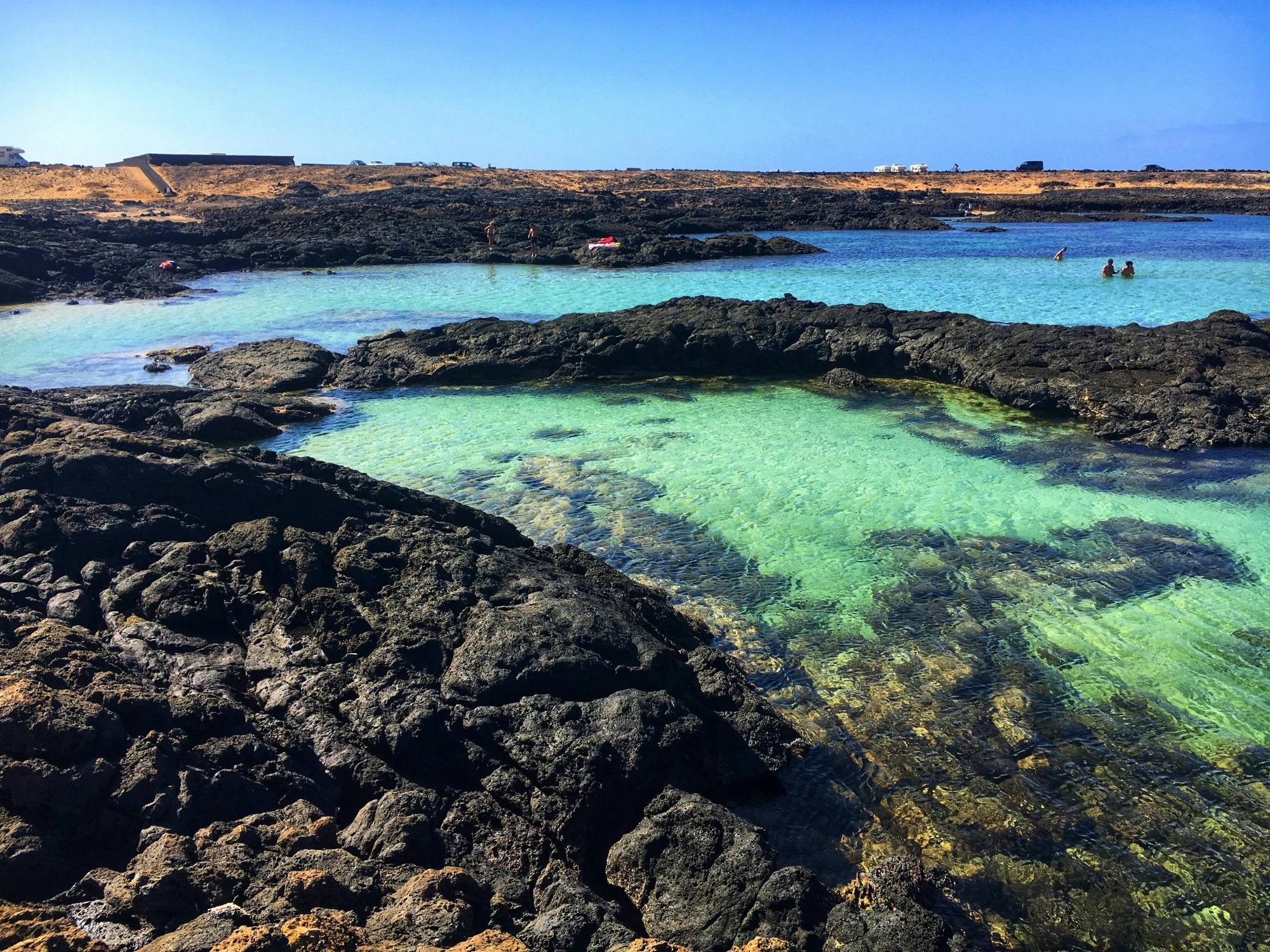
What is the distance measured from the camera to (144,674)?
539 centimetres

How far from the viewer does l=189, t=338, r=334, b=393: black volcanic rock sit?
16.7 metres

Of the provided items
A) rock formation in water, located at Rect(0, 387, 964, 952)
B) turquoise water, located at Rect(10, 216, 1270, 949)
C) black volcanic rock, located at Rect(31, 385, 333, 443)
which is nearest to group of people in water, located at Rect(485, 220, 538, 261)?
turquoise water, located at Rect(10, 216, 1270, 949)

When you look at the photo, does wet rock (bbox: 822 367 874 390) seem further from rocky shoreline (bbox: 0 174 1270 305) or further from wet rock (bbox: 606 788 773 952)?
rocky shoreline (bbox: 0 174 1270 305)

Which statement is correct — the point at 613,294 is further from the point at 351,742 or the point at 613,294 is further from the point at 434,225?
the point at 351,742

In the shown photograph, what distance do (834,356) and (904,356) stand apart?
4.37ft

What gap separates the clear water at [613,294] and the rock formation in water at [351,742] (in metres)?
12.5

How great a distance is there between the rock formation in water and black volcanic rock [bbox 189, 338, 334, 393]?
367 inches

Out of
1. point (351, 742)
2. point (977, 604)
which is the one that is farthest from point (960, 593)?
point (351, 742)

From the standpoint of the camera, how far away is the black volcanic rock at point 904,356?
504 inches

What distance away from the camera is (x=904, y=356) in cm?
1612

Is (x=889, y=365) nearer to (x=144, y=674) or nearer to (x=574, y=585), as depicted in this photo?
(x=574, y=585)

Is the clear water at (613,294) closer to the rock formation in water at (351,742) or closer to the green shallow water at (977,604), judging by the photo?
the green shallow water at (977,604)

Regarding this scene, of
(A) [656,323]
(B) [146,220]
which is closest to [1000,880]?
(A) [656,323]

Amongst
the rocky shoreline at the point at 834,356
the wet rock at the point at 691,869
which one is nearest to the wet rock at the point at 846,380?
the rocky shoreline at the point at 834,356
